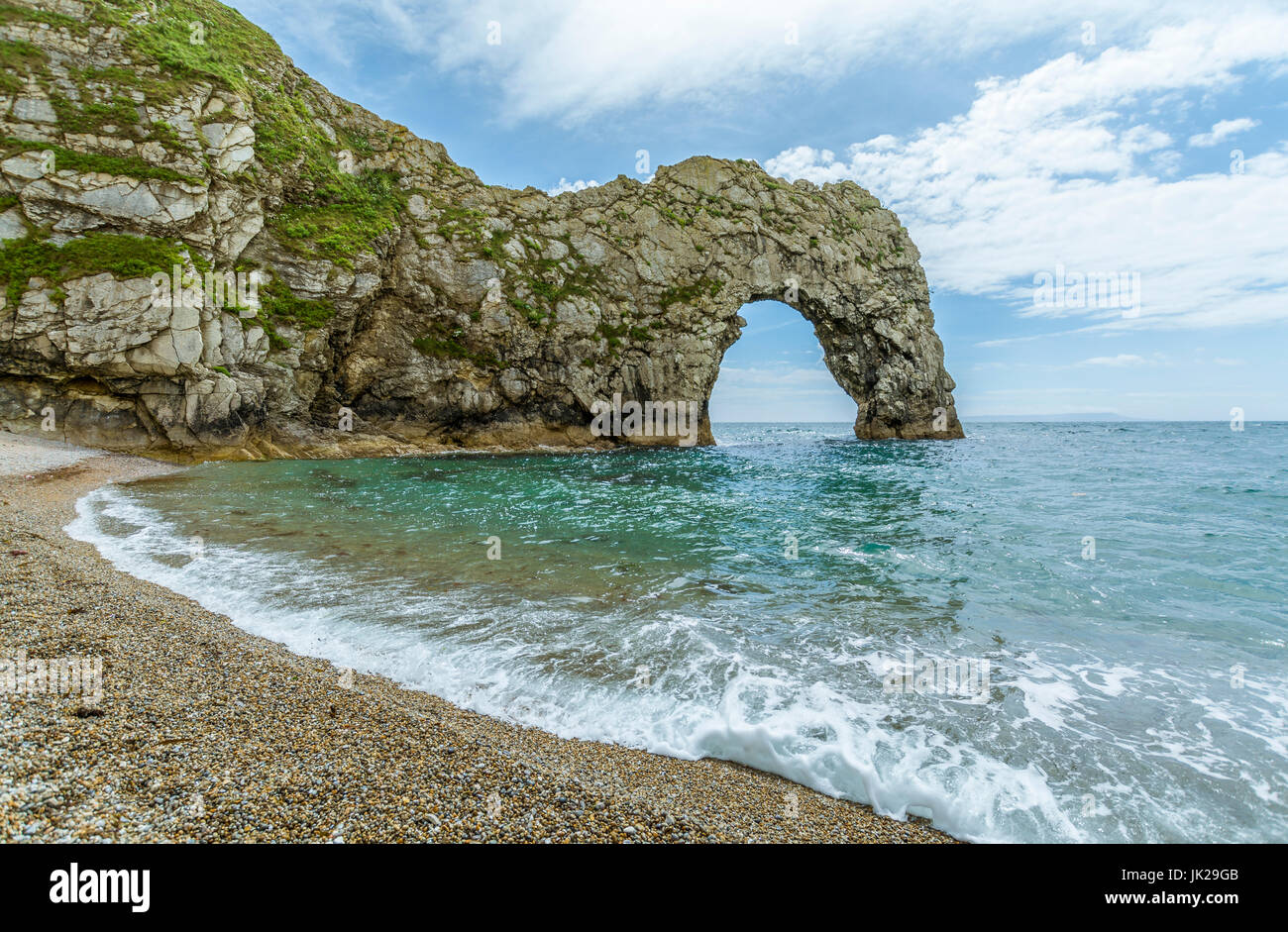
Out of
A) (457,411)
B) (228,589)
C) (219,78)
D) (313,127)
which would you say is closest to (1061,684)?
(228,589)

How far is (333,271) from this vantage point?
3328 centimetres

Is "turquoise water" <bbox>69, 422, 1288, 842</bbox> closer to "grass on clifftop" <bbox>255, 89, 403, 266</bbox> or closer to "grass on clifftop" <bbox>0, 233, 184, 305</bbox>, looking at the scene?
"grass on clifftop" <bbox>0, 233, 184, 305</bbox>

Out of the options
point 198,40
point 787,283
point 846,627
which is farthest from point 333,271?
point 787,283

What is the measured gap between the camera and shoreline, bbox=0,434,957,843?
3.00 metres

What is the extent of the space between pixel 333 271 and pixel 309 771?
37.8 m

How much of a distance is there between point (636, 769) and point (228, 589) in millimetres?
7842

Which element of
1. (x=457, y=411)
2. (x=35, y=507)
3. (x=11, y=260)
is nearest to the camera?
(x=35, y=507)

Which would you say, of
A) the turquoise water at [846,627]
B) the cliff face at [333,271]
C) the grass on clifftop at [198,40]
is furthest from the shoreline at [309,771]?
the grass on clifftop at [198,40]

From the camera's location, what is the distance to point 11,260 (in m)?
23.1

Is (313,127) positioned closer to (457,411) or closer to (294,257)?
(294,257)

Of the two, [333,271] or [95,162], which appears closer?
[95,162]

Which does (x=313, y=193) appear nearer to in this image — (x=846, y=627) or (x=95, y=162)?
(x=95, y=162)

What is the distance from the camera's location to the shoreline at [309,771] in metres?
3.00
